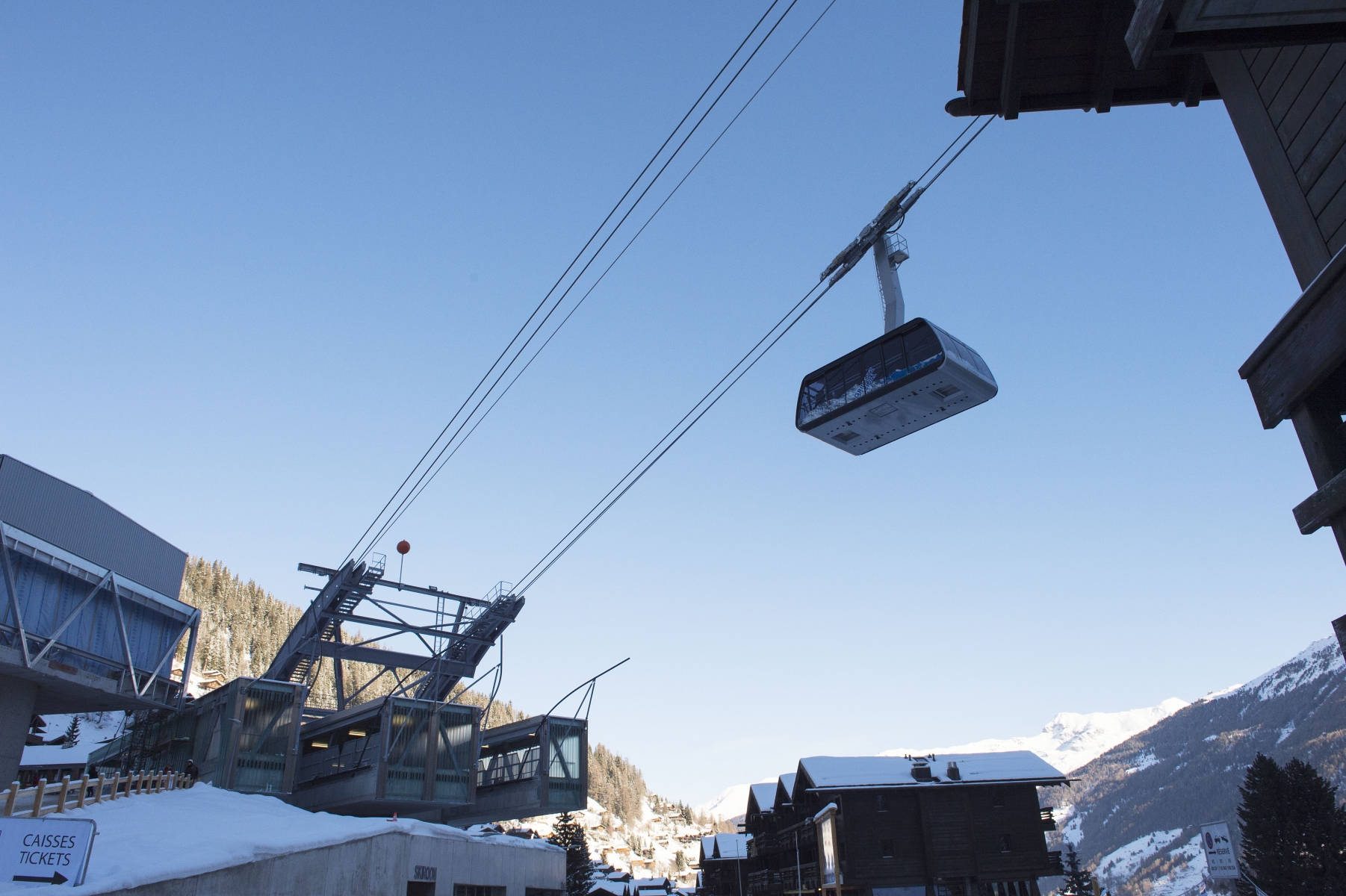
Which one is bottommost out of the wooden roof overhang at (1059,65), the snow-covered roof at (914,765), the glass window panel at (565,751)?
the snow-covered roof at (914,765)

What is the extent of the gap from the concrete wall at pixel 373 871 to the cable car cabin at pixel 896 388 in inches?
582

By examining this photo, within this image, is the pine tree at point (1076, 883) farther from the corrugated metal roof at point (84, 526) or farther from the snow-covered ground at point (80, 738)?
the snow-covered ground at point (80, 738)

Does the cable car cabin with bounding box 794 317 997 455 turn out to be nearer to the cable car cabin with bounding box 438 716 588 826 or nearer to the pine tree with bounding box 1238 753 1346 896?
the cable car cabin with bounding box 438 716 588 826

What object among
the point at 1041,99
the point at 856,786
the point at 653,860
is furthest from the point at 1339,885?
the point at 653,860

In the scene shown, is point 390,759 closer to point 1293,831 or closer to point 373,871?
point 373,871

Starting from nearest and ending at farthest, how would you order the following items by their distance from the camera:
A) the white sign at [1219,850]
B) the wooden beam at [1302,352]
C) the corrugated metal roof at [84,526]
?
1. the wooden beam at [1302,352]
2. the white sign at [1219,850]
3. the corrugated metal roof at [84,526]

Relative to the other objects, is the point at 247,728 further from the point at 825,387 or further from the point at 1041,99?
the point at 1041,99

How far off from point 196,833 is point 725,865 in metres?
63.3

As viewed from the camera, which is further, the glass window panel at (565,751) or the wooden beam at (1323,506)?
the glass window panel at (565,751)

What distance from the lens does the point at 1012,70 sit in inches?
306

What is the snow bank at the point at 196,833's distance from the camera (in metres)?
15.2

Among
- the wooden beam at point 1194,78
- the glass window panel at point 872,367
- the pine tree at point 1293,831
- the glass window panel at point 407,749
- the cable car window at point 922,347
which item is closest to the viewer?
the wooden beam at point 1194,78

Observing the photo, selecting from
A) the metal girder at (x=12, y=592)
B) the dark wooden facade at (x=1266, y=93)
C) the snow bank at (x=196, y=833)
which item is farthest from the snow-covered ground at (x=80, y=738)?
the dark wooden facade at (x=1266, y=93)

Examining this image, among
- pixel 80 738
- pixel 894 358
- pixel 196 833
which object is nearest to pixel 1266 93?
pixel 894 358
